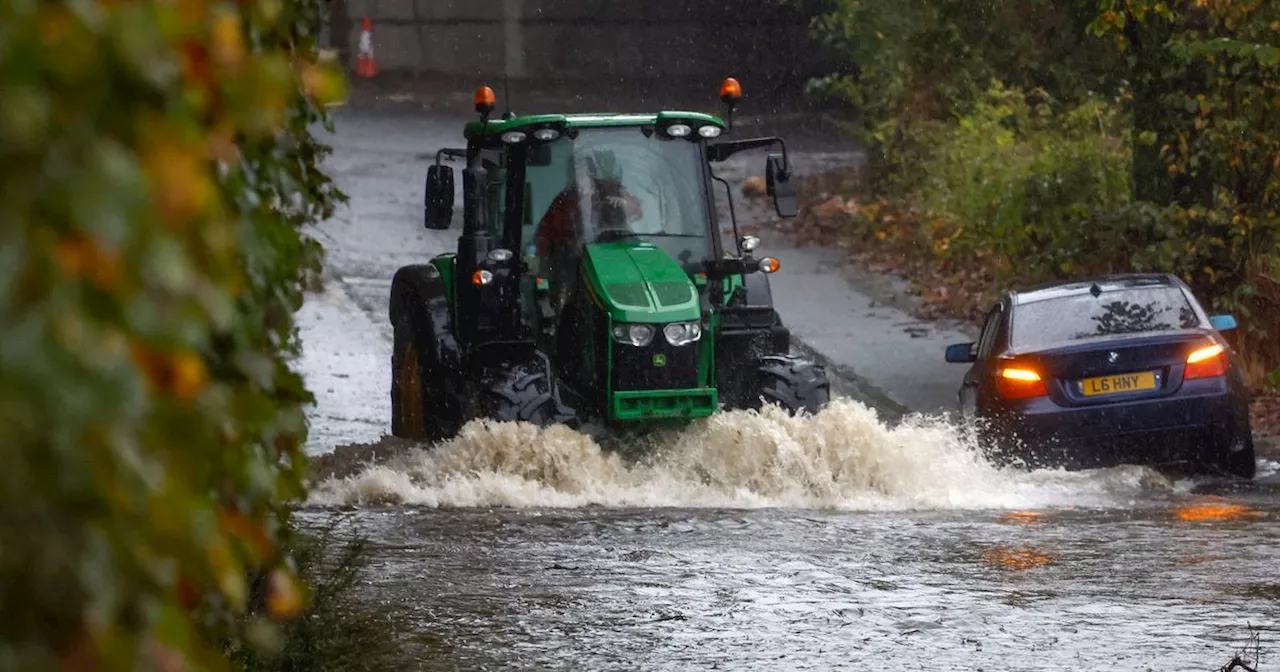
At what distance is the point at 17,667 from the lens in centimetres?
174

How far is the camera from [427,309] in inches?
555

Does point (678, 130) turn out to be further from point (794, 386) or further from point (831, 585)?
point (831, 585)

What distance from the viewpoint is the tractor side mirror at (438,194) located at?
1317 centimetres

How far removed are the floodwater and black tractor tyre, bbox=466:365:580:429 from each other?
6.0 inches

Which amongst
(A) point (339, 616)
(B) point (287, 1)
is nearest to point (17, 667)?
(B) point (287, 1)

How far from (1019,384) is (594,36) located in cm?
2495

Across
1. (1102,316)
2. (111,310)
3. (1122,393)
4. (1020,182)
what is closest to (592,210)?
Answer: (1102,316)

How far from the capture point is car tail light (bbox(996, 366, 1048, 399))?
12.7 metres

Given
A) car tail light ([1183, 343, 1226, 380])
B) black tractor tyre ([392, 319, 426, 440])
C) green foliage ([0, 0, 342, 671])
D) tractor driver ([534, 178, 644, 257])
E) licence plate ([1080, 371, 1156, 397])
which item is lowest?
black tractor tyre ([392, 319, 426, 440])

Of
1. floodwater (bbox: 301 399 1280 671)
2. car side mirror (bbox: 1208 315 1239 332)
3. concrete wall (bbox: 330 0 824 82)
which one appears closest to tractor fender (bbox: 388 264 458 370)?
floodwater (bbox: 301 399 1280 671)

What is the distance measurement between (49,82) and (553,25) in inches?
1409

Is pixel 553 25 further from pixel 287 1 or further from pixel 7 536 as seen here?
pixel 7 536

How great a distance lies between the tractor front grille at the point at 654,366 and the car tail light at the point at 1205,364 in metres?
3.05

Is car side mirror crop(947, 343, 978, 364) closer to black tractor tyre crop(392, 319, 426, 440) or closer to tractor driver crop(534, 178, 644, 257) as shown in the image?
tractor driver crop(534, 178, 644, 257)
